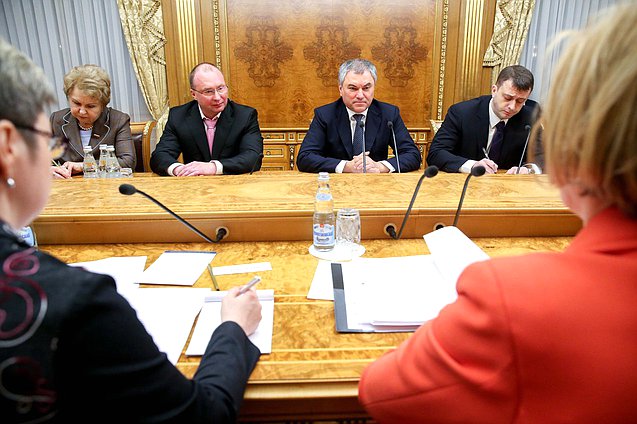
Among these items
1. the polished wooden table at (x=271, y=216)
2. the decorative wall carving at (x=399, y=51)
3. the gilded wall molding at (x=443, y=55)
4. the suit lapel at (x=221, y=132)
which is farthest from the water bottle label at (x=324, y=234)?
the gilded wall molding at (x=443, y=55)

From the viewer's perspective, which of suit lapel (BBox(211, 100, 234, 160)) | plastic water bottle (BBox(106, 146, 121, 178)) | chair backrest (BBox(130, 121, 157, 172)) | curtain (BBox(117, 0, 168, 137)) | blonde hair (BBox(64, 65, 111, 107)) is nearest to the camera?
plastic water bottle (BBox(106, 146, 121, 178))

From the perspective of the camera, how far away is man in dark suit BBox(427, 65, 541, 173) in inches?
107

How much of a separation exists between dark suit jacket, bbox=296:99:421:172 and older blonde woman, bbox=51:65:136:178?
121 cm

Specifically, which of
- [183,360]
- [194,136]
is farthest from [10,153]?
[194,136]

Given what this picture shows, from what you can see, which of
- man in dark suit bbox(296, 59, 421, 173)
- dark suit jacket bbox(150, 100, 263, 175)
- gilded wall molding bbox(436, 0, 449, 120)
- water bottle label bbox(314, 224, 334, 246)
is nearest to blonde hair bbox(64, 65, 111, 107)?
dark suit jacket bbox(150, 100, 263, 175)

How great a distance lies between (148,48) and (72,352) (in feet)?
14.2

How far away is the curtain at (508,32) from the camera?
4285mm

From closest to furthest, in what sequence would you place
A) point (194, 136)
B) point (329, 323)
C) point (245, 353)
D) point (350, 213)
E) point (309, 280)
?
1. point (245, 353)
2. point (329, 323)
3. point (309, 280)
4. point (350, 213)
5. point (194, 136)

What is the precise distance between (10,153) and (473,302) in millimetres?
591

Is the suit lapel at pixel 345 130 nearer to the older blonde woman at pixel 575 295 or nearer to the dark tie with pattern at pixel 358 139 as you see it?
the dark tie with pattern at pixel 358 139

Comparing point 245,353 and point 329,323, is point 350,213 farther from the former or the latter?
point 245,353

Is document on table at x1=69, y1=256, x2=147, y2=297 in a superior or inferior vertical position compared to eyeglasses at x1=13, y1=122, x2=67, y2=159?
inferior

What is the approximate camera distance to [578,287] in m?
0.50

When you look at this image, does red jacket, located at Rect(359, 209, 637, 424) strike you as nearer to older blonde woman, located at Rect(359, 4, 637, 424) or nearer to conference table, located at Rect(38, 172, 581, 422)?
older blonde woman, located at Rect(359, 4, 637, 424)
